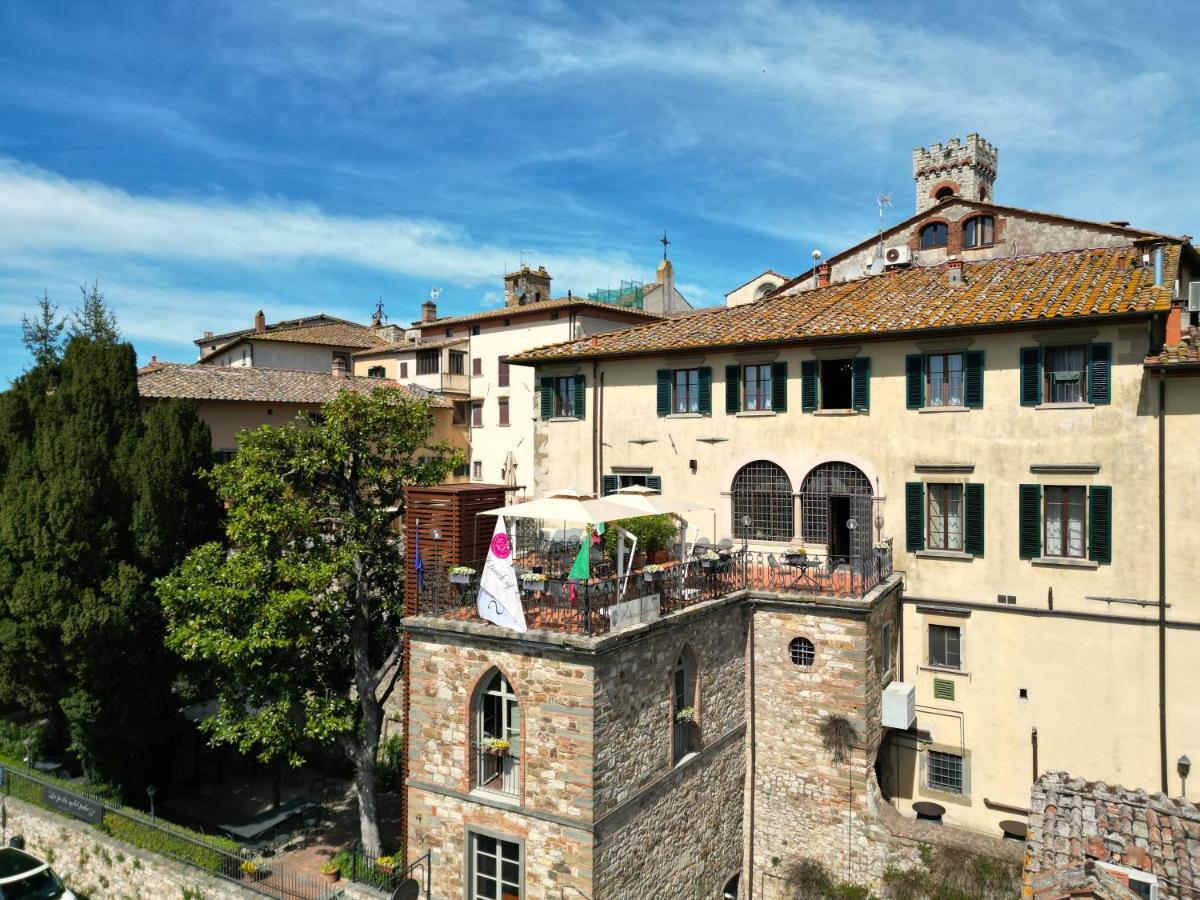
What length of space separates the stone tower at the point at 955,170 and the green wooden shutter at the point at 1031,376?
45.7 ft

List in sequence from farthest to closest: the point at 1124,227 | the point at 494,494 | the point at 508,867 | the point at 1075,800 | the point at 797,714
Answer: the point at 1124,227, the point at 797,714, the point at 494,494, the point at 508,867, the point at 1075,800

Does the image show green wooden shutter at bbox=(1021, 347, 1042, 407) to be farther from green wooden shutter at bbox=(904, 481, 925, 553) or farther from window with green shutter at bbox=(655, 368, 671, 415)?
window with green shutter at bbox=(655, 368, 671, 415)

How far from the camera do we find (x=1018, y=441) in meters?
17.5

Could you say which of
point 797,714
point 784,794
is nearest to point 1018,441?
point 797,714

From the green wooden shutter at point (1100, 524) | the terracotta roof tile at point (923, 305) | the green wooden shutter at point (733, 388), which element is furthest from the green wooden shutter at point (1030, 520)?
the green wooden shutter at point (733, 388)

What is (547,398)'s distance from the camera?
943 inches

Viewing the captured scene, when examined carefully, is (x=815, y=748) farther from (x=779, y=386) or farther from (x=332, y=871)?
(x=332, y=871)

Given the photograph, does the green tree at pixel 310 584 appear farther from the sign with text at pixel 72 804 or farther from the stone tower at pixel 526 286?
the stone tower at pixel 526 286

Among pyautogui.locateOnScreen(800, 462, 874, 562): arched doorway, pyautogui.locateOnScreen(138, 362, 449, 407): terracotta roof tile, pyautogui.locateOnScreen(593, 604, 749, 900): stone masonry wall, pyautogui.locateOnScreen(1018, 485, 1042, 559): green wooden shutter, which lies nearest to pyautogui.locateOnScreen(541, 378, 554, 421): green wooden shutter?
pyautogui.locateOnScreen(800, 462, 874, 562): arched doorway

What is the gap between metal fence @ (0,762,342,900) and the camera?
16.0 metres

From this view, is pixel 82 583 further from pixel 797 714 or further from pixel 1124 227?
pixel 1124 227

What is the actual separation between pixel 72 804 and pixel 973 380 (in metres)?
22.1

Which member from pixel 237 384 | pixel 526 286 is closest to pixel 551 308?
pixel 526 286

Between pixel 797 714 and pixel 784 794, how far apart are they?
1736 millimetres
